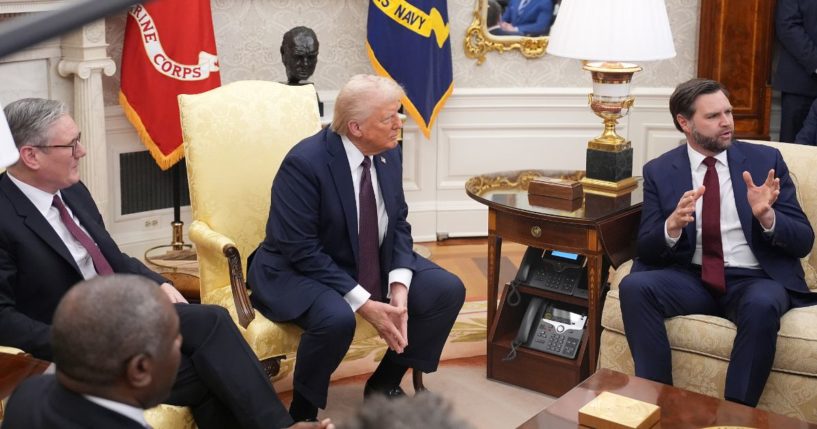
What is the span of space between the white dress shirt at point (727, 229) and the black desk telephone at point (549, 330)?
550mm

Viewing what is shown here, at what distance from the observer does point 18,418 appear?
1.71m

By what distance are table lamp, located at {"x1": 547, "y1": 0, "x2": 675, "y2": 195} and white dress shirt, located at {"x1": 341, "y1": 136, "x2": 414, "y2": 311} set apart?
882 millimetres

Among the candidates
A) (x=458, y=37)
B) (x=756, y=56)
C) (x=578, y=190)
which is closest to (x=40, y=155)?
(x=578, y=190)

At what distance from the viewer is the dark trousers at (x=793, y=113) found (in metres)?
5.45

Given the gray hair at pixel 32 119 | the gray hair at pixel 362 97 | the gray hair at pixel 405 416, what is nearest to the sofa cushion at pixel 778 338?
the gray hair at pixel 362 97

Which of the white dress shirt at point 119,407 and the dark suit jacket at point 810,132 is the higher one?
the dark suit jacket at point 810,132

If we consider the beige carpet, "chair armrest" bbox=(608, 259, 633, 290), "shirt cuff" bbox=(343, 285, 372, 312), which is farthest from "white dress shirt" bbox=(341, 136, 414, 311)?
"chair armrest" bbox=(608, 259, 633, 290)

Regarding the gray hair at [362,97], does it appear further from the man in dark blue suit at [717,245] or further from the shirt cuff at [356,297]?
the man in dark blue suit at [717,245]

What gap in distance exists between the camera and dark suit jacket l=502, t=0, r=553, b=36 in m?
5.59

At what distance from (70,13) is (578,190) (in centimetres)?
331

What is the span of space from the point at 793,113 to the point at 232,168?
3326 mm

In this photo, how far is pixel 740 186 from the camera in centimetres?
341

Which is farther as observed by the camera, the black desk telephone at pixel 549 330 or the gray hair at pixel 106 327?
the black desk telephone at pixel 549 330

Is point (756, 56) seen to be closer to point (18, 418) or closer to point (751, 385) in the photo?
point (751, 385)
